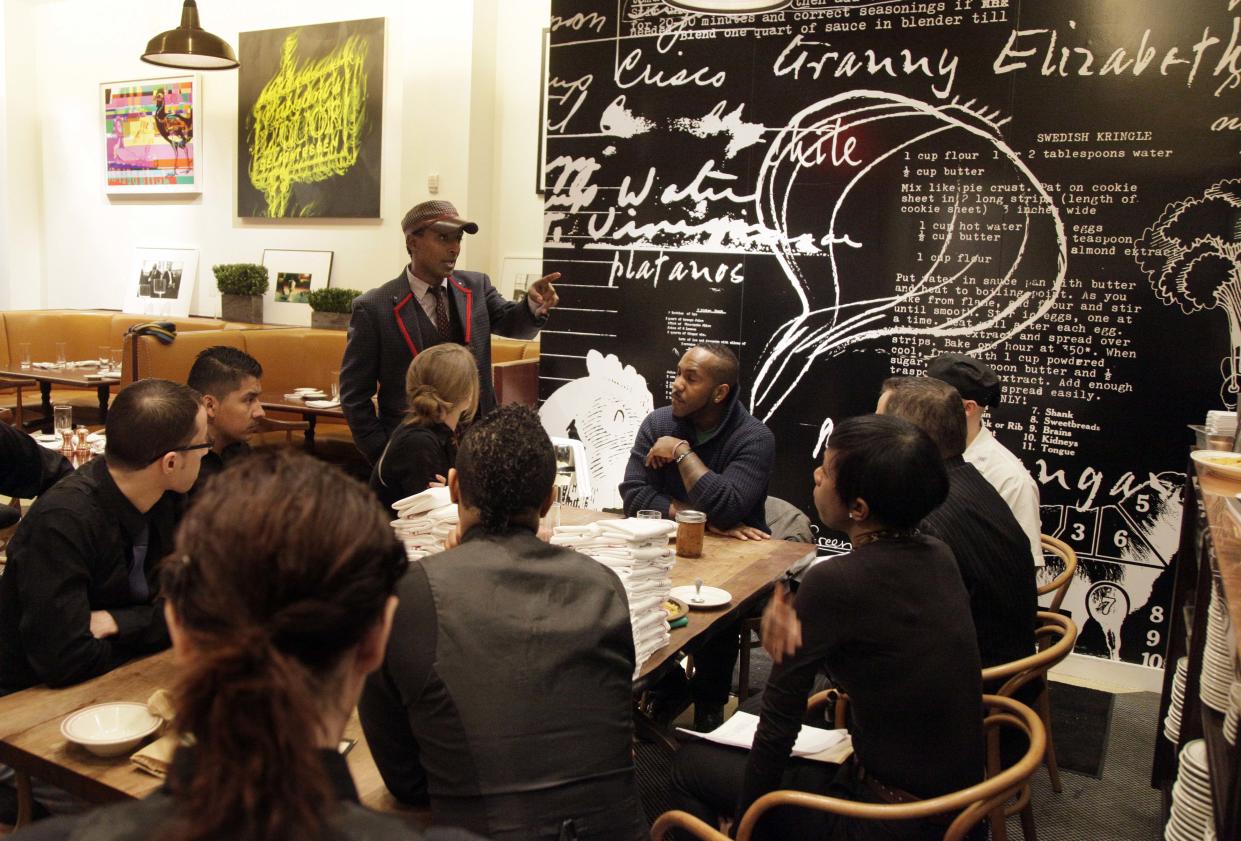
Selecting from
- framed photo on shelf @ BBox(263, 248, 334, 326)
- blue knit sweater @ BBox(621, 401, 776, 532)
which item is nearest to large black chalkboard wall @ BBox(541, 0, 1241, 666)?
blue knit sweater @ BBox(621, 401, 776, 532)

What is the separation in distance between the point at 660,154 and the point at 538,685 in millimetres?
3751

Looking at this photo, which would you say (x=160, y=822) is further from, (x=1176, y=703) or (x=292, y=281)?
(x=292, y=281)

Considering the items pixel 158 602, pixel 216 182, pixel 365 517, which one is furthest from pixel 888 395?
pixel 216 182

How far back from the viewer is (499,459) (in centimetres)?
158

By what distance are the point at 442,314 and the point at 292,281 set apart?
15.0 feet

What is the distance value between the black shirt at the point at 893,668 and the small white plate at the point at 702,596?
669 mm

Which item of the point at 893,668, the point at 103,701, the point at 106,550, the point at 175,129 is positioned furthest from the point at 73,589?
the point at 175,129

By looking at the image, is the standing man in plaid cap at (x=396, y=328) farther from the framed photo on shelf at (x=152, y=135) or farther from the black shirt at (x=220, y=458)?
the framed photo on shelf at (x=152, y=135)

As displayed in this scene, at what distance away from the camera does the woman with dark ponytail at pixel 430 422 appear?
2.91 m

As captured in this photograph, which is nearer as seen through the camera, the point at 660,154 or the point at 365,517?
the point at 365,517

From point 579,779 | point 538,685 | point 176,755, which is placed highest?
point 176,755

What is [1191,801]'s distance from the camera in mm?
2154

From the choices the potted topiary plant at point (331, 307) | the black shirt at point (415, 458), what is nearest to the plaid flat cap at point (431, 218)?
the black shirt at point (415, 458)

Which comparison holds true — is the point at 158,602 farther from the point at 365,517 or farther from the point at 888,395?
the point at 888,395
